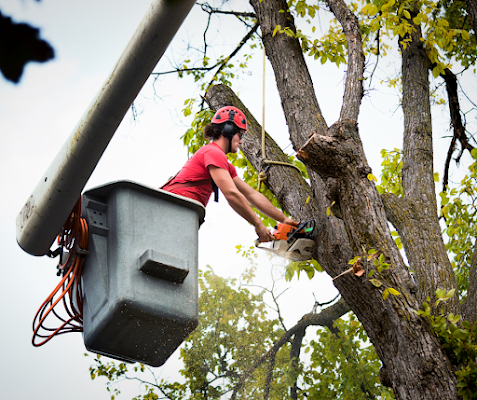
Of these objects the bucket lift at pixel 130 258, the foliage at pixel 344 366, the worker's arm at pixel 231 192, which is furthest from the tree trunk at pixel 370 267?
the foliage at pixel 344 366

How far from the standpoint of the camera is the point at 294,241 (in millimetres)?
3375

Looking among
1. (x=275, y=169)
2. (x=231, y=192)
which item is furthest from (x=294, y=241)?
(x=275, y=169)

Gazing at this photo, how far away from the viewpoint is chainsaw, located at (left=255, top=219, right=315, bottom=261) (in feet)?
11.0

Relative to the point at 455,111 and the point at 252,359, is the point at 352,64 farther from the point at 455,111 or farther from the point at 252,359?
the point at 252,359

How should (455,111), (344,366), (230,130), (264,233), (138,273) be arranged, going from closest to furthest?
1. (138,273)
2. (264,233)
3. (230,130)
4. (455,111)
5. (344,366)

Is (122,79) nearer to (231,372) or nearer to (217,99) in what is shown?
(217,99)

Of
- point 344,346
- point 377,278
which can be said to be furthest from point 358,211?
point 344,346

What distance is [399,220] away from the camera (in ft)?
12.3

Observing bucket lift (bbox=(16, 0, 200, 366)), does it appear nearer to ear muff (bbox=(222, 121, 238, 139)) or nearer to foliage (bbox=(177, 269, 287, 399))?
ear muff (bbox=(222, 121, 238, 139))

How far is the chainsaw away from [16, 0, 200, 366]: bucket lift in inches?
35.9

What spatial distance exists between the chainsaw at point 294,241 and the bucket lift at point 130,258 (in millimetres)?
913

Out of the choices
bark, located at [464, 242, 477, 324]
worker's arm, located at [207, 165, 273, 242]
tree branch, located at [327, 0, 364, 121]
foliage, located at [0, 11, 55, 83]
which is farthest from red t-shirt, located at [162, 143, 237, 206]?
foliage, located at [0, 11, 55, 83]

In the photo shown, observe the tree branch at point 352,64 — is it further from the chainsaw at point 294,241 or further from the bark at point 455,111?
the bark at point 455,111

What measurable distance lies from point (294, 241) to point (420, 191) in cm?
123
